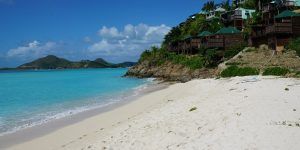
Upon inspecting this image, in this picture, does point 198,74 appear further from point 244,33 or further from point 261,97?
point 261,97

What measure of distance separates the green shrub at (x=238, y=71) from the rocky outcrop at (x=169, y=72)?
871cm

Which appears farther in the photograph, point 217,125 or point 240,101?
point 240,101

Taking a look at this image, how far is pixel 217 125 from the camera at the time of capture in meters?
12.5

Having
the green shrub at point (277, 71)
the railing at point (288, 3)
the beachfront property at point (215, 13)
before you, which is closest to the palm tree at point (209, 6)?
the beachfront property at point (215, 13)

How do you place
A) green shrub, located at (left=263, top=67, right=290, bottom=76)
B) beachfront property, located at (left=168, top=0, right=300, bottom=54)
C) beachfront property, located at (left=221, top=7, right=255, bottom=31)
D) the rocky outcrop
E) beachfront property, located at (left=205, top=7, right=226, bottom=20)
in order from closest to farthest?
1. green shrub, located at (left=263, top=67, right=290, bottom=76)
2. beachfront property, located at (left=168, top=0, right=300, bottom=54)
3. the rocky outcrop
4. beachfront property, located at (left=221, top=7, right=255, bottom=31)
5. beachfront property, located at (left=205, top=7, right=226, bottom=20)

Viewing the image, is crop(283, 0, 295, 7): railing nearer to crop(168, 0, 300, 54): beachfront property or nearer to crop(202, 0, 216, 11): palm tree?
crop(168, 0, 300, 54): beachfront property

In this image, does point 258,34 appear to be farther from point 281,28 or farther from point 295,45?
point 295,45

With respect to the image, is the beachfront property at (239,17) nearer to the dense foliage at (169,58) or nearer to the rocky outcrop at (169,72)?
the dense foliage at (169,58)

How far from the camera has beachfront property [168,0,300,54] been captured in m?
43.8

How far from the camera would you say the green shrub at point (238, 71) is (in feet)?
113

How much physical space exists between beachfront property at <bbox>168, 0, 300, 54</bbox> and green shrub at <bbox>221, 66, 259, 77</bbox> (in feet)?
28.6

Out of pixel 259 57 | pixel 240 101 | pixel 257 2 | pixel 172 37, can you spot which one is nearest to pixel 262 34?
pixel 259 57

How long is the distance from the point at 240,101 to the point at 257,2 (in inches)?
2189

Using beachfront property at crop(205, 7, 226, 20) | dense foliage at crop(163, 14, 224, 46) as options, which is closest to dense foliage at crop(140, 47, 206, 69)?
dense foliage at crop(163, 14, 224, 46)
